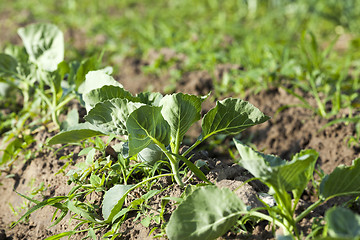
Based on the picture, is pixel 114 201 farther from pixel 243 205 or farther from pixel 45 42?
pixel 45 42

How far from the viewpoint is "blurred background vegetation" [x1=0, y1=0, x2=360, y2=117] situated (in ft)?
10.2

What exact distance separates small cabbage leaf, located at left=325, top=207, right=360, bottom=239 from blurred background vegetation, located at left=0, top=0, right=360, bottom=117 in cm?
164

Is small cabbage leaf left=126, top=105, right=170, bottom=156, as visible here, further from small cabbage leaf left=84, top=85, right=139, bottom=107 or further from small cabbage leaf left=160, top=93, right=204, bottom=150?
small cabbage leaf left=84, top=85, right=139, bottom=107

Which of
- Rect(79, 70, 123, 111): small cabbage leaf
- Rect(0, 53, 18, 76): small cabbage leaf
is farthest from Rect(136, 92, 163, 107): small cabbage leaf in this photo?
Rect(0, 53, 18, 76): small cabbage leaf

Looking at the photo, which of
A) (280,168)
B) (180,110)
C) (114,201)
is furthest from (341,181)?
(114,201)

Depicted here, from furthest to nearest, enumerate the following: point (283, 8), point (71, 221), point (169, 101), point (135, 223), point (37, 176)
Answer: point (283, 8)
point (37, 176)
point (71, 221)
point (135, 223)
point (169, 101)

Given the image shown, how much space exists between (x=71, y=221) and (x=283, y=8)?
388 cm

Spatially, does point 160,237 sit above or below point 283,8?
below

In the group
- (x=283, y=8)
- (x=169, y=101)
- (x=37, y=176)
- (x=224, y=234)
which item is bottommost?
(x=224, y=234)

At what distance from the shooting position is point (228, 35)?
436 centimetres

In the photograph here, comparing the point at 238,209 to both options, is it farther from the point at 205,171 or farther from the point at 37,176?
the point at 37,176

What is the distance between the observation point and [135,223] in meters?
1.69

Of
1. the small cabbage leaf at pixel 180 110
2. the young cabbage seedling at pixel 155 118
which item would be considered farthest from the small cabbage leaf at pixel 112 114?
the small cabbage leaf at pixel 180 110

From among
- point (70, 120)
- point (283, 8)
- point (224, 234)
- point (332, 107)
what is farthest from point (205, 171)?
point (283, 8)
